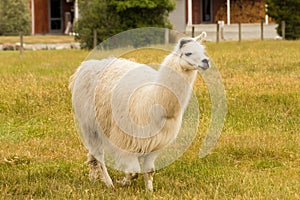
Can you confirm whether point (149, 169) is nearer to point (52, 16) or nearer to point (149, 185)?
point (149, 185)

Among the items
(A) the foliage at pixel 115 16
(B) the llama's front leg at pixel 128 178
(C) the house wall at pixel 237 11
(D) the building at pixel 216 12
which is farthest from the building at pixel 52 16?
(B) the llama's front leg at pixel 128 178

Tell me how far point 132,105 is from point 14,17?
3673 centimetres

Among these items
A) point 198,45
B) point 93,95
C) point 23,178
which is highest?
point 198,45

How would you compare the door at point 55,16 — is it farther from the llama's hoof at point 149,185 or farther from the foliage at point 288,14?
the llama's hoof at point 149,185

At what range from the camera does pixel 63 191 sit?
23.5ft

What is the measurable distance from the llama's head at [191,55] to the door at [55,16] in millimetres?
41823

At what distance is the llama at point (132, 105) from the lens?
666cm

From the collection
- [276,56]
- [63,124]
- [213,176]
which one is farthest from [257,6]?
[213,176]

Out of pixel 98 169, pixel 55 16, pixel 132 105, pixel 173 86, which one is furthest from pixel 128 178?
pixel 55 16

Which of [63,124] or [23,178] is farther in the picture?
[63,124]

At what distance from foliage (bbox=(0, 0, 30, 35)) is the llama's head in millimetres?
35537

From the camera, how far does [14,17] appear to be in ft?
140

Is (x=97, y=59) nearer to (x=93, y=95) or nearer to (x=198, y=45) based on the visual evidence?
(x=93, y=95)

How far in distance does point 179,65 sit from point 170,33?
56.2 inches
